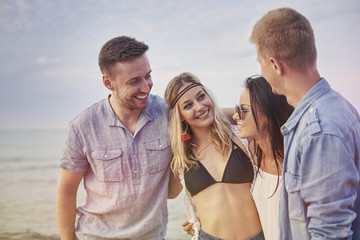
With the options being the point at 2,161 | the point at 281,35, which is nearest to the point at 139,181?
the point at 281,35

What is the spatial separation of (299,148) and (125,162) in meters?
1.73

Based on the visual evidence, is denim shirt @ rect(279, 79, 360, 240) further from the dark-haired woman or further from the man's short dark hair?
the man's short dark hair

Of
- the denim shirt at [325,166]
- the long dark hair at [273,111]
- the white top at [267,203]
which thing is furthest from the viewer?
the long dark hair at [273,111]

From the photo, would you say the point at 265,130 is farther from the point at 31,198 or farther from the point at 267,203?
the point at 31,198

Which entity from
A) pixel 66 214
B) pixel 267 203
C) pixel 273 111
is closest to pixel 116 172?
pixel 66 214

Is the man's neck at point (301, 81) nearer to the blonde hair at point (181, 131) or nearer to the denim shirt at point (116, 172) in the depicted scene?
the blonde hair at point (181, 131)

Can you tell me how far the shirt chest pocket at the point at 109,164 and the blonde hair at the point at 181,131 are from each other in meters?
0.53

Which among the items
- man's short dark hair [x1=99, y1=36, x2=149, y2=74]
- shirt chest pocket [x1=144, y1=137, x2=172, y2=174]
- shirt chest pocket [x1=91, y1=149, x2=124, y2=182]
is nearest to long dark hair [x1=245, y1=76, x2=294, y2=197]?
shirt chest pocket [x1=144, y1=137, x2=172, y2=174]

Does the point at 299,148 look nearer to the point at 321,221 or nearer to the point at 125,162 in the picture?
the point at 321,221

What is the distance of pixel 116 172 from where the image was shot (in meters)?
2.90

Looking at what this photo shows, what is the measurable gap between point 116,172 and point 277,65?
1809 mm

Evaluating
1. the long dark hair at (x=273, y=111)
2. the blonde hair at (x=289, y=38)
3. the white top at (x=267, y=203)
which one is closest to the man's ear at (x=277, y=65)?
the blonde hair at (x=289, y=38)

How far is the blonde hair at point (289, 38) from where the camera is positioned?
5.35 feet

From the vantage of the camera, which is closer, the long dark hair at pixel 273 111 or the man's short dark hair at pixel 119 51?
the long dark hair at pixel 273 111
